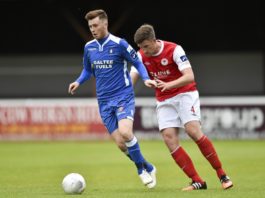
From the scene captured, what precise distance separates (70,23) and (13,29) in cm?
233

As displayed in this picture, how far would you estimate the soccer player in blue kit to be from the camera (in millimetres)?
9352

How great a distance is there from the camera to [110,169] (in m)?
13.8

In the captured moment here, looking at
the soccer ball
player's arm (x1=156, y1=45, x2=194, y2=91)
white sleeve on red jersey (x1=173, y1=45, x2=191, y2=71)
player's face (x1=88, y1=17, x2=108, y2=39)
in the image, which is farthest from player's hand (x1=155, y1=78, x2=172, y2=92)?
the soccer ball

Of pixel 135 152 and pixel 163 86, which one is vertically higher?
pixel 163 86

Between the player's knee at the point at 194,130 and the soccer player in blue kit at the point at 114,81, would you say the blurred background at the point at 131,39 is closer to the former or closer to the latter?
the soccer player in blue kit at the point at 114,81

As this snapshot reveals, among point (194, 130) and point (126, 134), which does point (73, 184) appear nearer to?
point (126, 134)

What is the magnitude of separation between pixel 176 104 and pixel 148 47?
0.82 meters

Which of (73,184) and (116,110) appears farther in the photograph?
(116,110)

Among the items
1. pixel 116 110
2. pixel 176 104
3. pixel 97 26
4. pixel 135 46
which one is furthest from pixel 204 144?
pixel 135 46

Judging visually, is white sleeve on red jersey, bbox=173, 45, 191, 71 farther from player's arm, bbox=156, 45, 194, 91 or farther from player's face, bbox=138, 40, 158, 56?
player's face, bbox=138, 40, 158, 56

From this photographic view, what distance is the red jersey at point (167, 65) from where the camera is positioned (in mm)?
9188

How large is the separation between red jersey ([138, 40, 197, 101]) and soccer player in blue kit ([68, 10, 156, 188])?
21cm

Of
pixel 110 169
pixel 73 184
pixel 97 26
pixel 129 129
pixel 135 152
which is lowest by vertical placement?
pixel 110 169

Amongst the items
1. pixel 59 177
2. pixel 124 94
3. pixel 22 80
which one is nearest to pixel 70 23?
pixel 22 80
